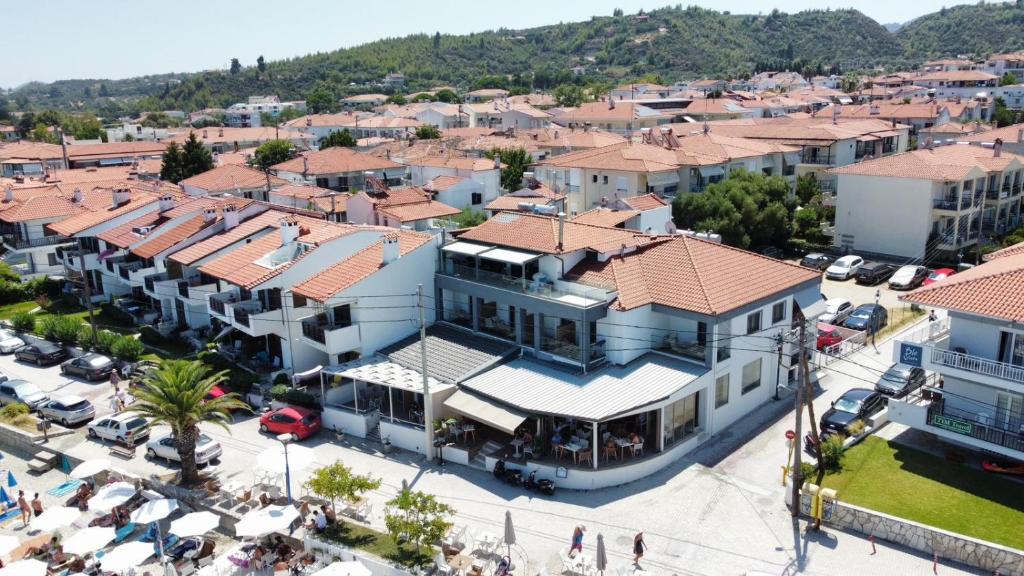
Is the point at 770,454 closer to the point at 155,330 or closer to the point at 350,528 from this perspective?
the point at 350,528

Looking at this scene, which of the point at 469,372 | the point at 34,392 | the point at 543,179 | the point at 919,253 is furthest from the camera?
the point at 543,179

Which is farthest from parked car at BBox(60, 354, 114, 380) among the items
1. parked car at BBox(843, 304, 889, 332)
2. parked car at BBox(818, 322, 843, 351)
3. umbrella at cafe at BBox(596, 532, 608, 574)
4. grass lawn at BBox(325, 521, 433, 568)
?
parked car at BBox(843, 304, 889, 332)

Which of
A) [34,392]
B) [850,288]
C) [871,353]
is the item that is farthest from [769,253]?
[34,392]

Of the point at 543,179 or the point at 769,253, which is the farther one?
the point at 543,179

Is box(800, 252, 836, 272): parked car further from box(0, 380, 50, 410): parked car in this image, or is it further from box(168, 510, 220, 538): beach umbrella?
box(0, 380, 50, 410): parked car

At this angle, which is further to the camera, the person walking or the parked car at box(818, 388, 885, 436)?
the parked car at box(818, 388, 885, 436)

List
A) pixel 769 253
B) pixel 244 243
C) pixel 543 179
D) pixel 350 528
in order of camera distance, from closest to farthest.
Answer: pixel 350 528, pixel 244 243, pixel 769 253, pixel 543 179

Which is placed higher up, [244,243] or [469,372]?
[244,243]
